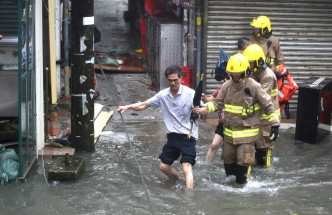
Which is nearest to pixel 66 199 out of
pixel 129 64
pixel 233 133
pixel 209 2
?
pixel 233 133

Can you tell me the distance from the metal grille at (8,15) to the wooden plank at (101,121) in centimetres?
238

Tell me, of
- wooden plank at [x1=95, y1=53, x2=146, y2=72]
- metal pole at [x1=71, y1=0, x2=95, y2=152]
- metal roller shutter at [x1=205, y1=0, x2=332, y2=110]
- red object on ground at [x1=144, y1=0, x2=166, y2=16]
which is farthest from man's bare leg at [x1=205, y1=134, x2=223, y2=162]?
Answer: wooden plank at [x1=95, y1=53, x2=146, y2=72]

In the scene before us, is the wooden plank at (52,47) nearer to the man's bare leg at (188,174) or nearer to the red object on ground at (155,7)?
the red object on ground at (155,7)

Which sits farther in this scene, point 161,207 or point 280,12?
point 280,12

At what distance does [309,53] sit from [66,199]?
7301 mm

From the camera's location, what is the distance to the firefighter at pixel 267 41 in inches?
414

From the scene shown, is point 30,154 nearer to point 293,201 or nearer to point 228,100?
point 228,100

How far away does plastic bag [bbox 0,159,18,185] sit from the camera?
8.17m

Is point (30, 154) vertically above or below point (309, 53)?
below

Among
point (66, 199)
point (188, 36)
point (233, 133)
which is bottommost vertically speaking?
point (66, 199)

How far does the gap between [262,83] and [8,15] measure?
4.73 m

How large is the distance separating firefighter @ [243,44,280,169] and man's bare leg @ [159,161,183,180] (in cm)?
158

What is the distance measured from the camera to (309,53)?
12938 mm

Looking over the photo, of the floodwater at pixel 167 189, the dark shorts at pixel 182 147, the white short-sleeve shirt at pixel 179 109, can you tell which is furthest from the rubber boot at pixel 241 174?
the white short-sleeve shirt at pixel 179 109
